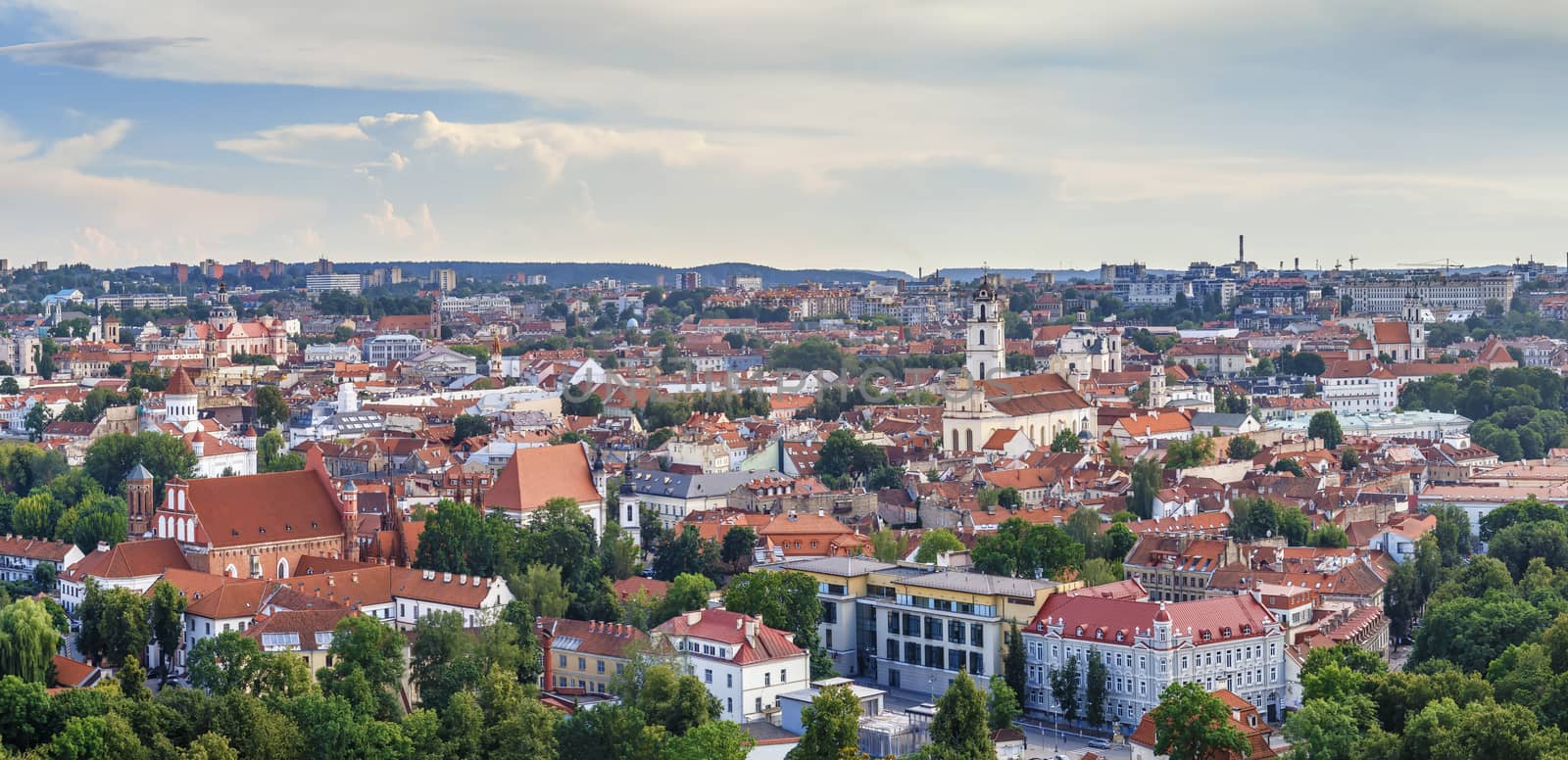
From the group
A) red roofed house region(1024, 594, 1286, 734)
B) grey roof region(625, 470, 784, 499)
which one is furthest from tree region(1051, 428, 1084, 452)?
red roofed house region(1024, 594, 1286, 734)

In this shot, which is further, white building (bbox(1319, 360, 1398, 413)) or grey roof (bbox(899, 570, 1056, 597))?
white building (bbox(1319, 360, 1398, 413))

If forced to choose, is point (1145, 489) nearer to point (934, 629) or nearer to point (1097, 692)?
point (934, 629)

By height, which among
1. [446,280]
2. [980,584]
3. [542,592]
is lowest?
[542,592]

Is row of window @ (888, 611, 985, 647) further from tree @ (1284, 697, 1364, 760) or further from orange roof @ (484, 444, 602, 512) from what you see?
orange roof @ (484, 444, 602, 512)

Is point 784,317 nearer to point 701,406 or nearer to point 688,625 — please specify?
point 701,406

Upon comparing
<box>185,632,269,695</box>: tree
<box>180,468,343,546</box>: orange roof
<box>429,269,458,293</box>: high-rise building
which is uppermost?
<box>429,269,458,293</box>: high-rise building

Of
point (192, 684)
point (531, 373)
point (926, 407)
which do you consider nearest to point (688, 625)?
point (192, 684)

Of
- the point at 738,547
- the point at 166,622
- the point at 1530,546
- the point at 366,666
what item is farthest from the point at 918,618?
the point at 1530,546
